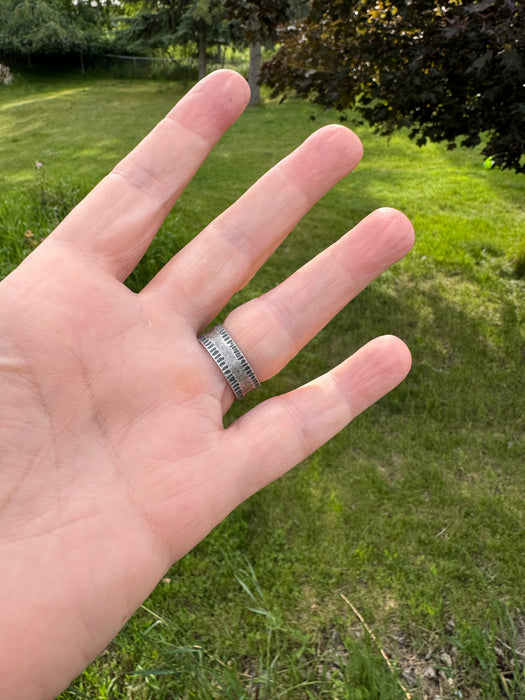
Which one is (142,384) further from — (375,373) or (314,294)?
(375,373)

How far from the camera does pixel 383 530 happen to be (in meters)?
2.97

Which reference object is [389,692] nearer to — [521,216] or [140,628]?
[140,628]

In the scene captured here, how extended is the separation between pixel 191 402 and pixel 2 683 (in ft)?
2.84

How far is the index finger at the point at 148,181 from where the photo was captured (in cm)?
181

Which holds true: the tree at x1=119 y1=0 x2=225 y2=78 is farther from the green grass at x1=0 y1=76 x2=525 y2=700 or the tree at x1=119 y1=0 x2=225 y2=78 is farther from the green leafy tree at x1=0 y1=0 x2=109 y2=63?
the green grass at x1=0 y1=76 x2=525 y2=700

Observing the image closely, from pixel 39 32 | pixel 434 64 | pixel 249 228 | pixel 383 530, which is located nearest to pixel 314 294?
pixel 249 228

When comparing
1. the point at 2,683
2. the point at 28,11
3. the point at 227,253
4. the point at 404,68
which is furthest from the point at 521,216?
the point at 28,11

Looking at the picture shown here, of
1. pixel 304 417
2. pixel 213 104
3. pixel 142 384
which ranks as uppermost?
pixel 213 104

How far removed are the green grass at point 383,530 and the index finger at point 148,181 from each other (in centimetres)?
138

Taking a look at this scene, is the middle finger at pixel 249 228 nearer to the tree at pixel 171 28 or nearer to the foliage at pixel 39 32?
the tree at pixel 171 28

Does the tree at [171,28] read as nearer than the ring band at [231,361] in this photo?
No

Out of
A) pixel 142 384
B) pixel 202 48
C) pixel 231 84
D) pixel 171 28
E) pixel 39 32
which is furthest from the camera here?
pixel 39 32

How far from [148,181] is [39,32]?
2313 cm

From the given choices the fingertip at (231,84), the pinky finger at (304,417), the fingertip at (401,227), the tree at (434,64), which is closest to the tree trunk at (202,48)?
the tree at (434,64)
